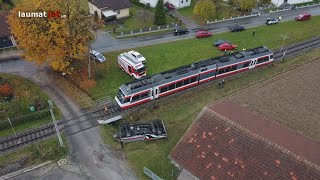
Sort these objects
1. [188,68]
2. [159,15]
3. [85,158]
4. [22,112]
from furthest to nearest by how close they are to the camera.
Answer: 1. [159,15]
2. [188,68]
3. [22,112]
4. [85,158]

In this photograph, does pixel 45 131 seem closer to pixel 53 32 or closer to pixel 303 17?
Result: pixel 53 32

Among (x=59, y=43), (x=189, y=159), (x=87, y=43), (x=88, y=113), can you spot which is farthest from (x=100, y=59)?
(x=189, y=159)

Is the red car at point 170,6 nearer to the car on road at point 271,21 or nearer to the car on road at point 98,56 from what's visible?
the car on road at point 271,21

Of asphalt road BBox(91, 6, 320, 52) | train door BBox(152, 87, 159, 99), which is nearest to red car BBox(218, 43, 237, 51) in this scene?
asphalt road BBox(91, 6, 320, 52)

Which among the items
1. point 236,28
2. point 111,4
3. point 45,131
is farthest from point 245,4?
point 45,131

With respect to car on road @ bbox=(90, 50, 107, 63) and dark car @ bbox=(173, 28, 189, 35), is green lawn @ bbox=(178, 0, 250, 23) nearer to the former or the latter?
dark car @ bbox=(173, 28, 189, 35)
